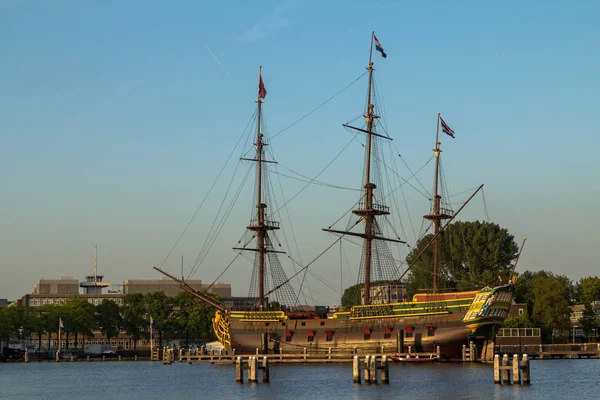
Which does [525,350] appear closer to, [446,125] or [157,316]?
[446,125]

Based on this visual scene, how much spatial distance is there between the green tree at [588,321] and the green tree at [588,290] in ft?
32.1

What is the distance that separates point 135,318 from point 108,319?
516 centimetres

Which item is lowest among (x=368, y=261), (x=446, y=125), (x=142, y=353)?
(x=142, y=353)

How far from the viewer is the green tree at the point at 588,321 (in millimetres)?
136875

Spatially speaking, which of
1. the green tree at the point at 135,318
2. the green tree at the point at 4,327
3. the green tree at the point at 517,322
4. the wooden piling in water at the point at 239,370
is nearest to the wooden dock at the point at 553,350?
the green tree at the point at 517,322

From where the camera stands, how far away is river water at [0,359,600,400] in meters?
59.0

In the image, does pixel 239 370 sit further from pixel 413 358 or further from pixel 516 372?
pixel 413 358

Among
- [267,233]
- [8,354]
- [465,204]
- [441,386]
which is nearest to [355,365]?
[441,386]

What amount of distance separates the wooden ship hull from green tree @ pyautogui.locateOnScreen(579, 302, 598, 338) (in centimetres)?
4974

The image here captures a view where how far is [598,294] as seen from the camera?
529 feet

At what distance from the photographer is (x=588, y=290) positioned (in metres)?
155

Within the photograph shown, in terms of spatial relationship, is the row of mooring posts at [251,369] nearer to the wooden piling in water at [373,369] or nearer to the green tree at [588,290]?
the wooden piling in water at [373,369]

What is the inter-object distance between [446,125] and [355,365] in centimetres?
4226

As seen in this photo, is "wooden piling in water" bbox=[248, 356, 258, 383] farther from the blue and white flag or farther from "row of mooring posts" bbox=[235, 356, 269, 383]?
the blue and white flag
